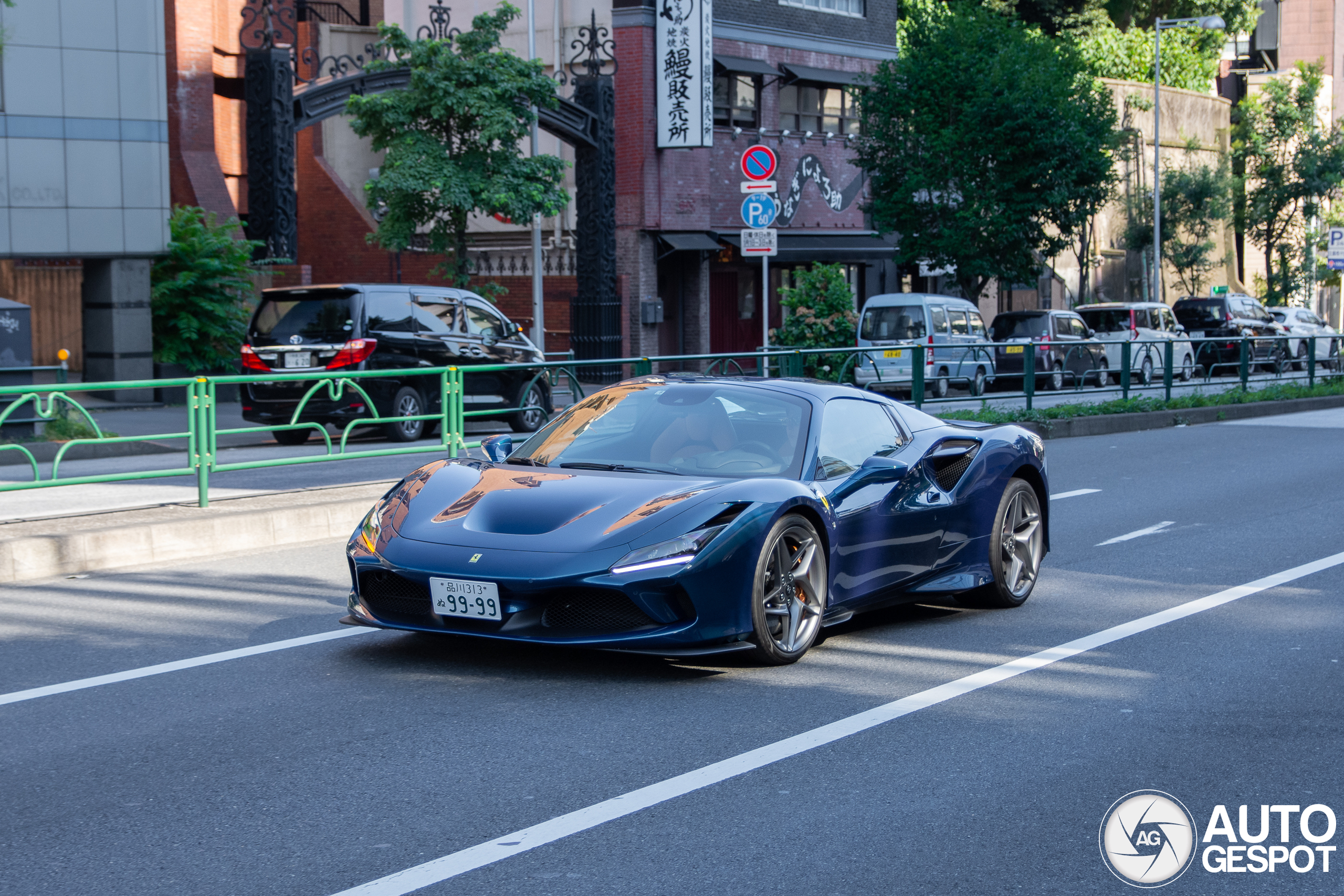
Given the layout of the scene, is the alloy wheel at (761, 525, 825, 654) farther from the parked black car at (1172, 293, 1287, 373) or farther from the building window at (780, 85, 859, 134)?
the parked black car at (1172, 293, 1287, 373)

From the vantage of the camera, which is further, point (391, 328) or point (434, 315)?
point (434, 315)

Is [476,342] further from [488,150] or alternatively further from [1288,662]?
[1288,662]

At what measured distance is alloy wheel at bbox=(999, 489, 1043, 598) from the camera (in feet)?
27.2

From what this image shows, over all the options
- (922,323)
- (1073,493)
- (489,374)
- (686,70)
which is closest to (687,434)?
(489,374)

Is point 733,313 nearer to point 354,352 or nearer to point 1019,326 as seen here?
point 1019,326

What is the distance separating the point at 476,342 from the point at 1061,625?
42.8 ft

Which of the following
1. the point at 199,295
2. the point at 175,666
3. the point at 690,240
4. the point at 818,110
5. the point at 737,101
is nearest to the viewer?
the point at 175,666

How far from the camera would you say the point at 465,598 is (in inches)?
244

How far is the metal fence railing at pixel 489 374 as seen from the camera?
10.1 m

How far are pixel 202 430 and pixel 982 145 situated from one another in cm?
2532

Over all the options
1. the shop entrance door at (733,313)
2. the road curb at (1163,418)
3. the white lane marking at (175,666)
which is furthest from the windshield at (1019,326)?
the white lane marking at (175,666)

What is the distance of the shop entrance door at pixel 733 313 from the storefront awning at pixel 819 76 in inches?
189

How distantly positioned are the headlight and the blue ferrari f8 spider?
11 millimetres

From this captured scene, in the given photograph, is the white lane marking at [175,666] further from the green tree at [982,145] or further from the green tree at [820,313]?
the green tree at [982,145]
